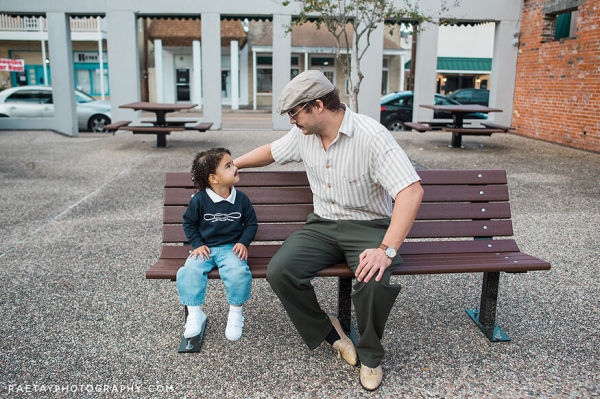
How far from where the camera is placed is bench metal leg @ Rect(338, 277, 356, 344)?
10.2 feet

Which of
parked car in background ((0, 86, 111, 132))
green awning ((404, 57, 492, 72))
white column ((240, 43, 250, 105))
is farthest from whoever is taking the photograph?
green awning ((404, 57, 492, 72))

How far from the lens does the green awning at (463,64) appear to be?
3294 centimetres

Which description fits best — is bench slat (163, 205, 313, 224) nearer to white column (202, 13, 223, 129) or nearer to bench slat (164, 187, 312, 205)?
bench slat (164, 187, 312, 205)

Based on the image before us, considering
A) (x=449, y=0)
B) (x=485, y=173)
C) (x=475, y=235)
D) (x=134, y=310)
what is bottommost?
(x=134, y=310)

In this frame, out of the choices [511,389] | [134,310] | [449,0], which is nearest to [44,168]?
[134,310]

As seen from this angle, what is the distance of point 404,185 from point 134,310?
203 centimetres

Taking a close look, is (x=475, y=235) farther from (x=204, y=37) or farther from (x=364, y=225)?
(x=204, y=37)

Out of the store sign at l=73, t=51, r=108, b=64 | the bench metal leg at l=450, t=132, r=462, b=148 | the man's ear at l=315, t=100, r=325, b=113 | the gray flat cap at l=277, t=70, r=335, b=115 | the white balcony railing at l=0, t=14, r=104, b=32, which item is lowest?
the bench metal leg at l=450, t=132, r=462, b=148

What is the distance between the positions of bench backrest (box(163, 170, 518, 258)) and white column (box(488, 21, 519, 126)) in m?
12.6

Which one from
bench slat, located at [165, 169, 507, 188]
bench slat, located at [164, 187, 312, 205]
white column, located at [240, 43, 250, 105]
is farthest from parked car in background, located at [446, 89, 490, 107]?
bench slat, located at [164, 187, 312, 205]

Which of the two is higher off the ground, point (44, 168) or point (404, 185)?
point (404, 185)

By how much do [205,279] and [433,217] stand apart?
1.52 m

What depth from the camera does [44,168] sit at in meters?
9.16

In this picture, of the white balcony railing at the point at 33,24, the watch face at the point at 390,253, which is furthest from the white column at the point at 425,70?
the white balcony railing at the point at 33,24
